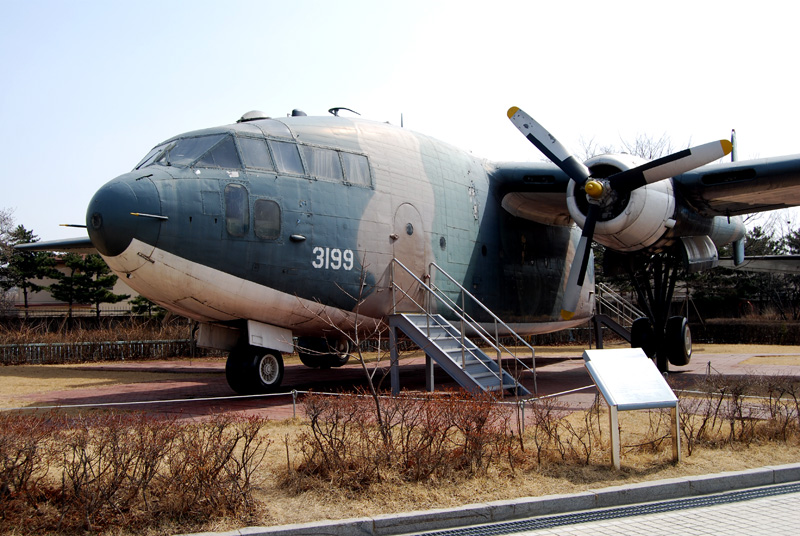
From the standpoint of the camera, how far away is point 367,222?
13.5m

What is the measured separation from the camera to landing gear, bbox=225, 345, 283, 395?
12.7 m

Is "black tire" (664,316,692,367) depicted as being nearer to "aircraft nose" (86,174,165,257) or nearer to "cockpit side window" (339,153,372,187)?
"cockpit side window" (339,153,372,187)

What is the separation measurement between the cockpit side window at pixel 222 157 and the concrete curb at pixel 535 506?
804 centimetres

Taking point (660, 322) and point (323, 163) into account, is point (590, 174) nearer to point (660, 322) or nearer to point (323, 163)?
point (660, 322)

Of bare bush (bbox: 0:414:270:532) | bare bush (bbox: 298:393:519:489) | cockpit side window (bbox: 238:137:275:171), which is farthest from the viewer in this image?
cockpit side window (bbox: 238:137:275:171)

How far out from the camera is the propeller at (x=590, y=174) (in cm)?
1441

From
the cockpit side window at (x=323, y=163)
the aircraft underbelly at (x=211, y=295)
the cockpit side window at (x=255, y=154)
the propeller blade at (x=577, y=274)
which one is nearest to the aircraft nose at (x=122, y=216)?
the aircraft underbelly at (x=211, y=295)

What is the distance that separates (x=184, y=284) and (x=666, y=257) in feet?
42.6

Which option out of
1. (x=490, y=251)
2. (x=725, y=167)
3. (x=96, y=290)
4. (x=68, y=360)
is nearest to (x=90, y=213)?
(x=490, y=251)

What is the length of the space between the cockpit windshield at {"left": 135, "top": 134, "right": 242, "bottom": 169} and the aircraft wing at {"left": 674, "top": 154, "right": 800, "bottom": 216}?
10735mm

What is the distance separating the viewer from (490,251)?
667 inches

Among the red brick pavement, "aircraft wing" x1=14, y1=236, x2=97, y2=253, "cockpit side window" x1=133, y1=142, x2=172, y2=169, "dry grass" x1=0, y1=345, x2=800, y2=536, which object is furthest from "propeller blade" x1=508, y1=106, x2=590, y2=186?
"aircraft wing" x1=14, y1=236, x2=97, y2=253

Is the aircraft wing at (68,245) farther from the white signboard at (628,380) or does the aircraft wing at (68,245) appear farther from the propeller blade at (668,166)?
the white signboard at (628,380)

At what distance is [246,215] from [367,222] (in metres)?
2.61
